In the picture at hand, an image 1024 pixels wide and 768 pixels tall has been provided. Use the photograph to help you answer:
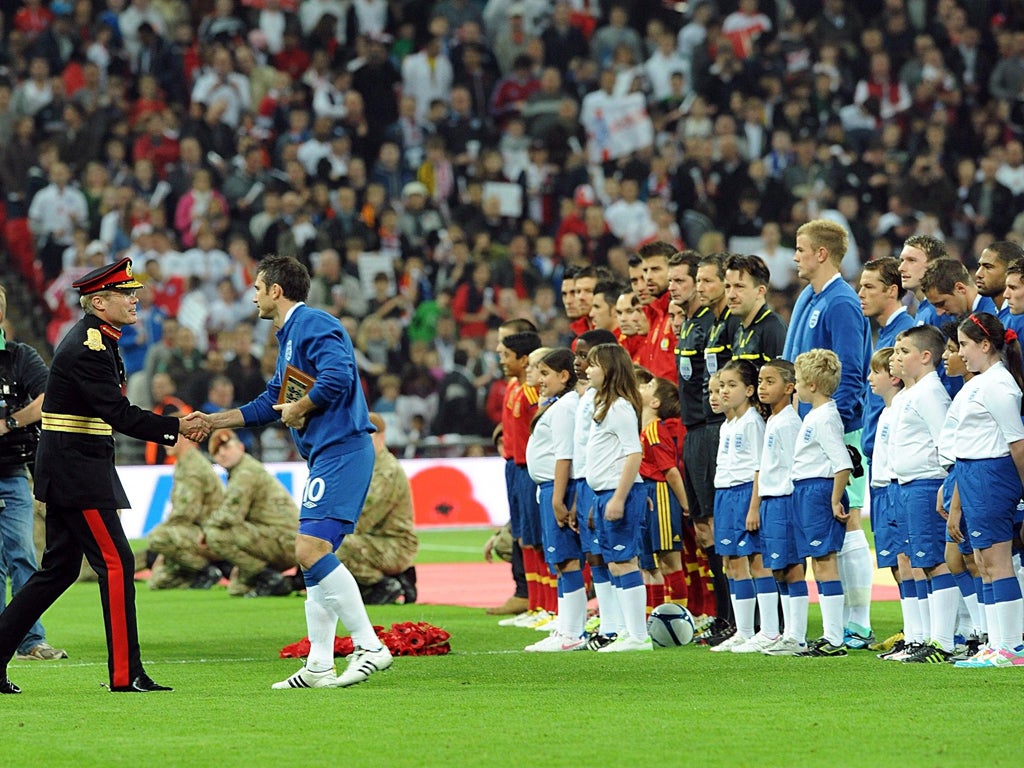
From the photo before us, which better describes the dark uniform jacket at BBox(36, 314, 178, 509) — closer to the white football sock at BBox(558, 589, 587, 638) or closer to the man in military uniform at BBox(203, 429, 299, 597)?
the white football sock at BBox(558, 589, 587, 638)

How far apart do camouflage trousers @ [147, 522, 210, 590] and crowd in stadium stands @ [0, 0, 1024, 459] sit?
17.7 feet

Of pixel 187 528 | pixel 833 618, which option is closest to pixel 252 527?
pixel 187 528

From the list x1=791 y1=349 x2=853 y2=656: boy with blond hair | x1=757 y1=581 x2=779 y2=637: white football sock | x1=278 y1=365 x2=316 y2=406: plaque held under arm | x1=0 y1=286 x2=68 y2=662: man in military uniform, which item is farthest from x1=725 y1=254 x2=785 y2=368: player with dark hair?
x1=0 y1=286 x2=68 y2=662: man in military uniform

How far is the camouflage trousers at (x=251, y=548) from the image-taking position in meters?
16.4

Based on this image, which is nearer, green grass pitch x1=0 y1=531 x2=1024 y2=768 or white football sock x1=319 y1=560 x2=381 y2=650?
green grass pitch x1=0 y1=531 x2=1024 y2=768

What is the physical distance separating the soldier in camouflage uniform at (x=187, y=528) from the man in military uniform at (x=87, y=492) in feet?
25.6

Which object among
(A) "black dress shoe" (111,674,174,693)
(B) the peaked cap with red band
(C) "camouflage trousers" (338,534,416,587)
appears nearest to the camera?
(A) "black dress shoe" (111,674,174,693)

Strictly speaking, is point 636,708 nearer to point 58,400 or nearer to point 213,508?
point 58,400

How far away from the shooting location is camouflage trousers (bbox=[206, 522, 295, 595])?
1638cm

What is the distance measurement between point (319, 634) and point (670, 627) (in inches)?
125

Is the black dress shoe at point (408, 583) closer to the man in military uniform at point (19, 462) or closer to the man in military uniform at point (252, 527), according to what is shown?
the man in military uniform at point (252, 527)

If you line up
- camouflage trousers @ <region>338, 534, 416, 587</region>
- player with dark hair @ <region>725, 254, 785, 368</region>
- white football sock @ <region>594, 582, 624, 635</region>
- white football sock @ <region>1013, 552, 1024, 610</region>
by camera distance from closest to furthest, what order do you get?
1. white football sock @ <region>1013, 552, 1024, 610</region>
2. player with dark hair @ <region>725, 254, 785, 368</region>
3. white football sock @ <region>594, 582, 624, 635</region>
4. camouflage trousers @ <region>338, 534, 416, 587</region>

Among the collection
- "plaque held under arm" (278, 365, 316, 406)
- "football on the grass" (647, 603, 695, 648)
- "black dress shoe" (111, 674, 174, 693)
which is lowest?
"football on the grass" (647, 603, 695, 648)

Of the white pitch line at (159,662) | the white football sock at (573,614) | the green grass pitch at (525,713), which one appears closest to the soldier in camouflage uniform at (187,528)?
the green grass pitch at (525,713)
